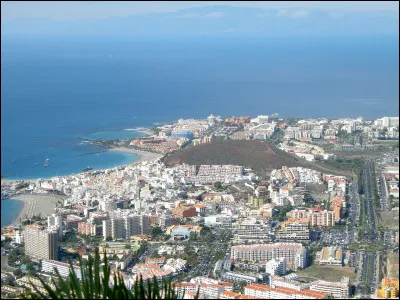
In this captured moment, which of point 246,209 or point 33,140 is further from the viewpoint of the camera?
point 33,140

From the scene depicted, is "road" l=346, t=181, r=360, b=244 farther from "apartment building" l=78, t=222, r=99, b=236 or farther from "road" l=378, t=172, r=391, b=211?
"apartment building" l=78, t=222, r=99, b=236

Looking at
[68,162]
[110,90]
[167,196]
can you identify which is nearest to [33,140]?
[68,162]

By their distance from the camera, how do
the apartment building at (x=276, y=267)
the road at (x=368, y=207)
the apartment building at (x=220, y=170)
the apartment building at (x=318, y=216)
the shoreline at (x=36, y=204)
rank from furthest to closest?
the apartment building at (x=220, y=170), the shoreline at (x=36, y=204), the apartment building at (x=318, y=216), the road at (x=368, y=207), the apartment building at (x=276, y=267)

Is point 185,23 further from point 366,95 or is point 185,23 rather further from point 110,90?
point 366,95

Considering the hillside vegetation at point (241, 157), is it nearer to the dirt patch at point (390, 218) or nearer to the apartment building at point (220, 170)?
Answer: the apartment building at point (220, 170)

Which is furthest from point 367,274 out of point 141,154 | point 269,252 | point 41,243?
point 141,154

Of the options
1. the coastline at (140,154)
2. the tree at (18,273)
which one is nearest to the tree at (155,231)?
the tree at (18,273)

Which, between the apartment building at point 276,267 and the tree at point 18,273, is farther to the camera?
the apartment building at point 276,267

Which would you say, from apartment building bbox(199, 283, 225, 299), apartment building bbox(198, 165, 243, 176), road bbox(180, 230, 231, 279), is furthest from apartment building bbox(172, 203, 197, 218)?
apartment building bbox(199, 283, 225, 299)
